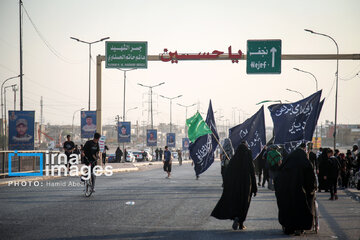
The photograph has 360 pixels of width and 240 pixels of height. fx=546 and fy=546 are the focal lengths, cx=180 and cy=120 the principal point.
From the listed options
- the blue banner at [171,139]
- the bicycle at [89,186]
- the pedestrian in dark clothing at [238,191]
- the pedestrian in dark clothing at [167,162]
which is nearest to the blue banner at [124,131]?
the pedestrian in dark clothing at [167,162]

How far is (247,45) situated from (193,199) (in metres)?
13.4

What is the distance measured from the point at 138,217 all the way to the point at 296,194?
138 inches

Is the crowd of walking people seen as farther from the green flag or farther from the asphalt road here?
the green flag

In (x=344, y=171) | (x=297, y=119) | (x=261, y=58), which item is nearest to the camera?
(x=297, y=119)

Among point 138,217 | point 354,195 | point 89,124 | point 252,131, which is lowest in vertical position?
point 354,195

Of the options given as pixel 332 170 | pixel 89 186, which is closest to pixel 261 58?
pixel 332 170

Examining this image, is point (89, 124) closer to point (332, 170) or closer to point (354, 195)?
point (354, 195)

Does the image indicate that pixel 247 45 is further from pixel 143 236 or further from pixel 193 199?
pixel 143 236

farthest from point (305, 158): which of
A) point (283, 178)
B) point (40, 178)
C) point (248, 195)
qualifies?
point (40, 178)

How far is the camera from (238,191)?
10.1 meters

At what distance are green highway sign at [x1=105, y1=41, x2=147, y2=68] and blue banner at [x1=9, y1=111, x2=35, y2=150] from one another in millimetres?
5140

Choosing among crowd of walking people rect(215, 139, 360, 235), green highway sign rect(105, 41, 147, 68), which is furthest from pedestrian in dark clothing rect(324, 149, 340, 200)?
green highway sign rect(105, 41, 147, 68)

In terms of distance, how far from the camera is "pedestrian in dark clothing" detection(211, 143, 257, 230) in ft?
32.8

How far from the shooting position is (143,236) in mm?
8969
